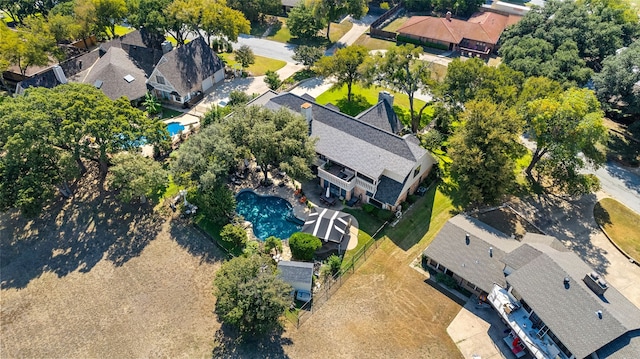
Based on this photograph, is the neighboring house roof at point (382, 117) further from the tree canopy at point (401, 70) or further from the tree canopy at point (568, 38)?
the tree canopy at point (568, 38)

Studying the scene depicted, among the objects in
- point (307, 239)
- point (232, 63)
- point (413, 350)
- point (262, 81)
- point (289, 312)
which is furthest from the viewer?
point (232, 63)

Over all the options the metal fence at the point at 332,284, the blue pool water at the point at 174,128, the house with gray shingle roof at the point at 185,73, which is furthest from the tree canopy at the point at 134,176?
the metal fence at the point at 332,284

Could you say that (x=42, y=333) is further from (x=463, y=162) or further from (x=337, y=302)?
(x=463, y=162)

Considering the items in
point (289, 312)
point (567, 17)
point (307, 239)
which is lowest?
point (289, 312)

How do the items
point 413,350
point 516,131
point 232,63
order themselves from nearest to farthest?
1. point 413,350
2. point 516,131
3. point 232,63

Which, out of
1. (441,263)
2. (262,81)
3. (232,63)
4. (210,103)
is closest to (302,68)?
(262,81)

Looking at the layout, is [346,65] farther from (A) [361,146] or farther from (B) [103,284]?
(B) [103,284]
